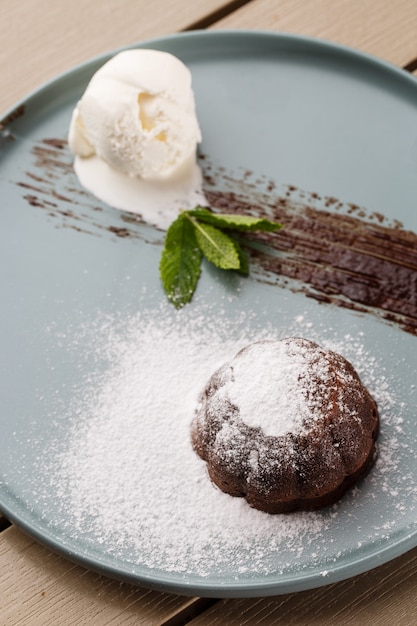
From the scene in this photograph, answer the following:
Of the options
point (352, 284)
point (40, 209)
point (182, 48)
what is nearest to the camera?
point (352, 284)

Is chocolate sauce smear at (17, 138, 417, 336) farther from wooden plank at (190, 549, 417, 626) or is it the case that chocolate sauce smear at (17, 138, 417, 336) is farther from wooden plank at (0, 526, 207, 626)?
wooden plank at (0, 526, 207, 626)

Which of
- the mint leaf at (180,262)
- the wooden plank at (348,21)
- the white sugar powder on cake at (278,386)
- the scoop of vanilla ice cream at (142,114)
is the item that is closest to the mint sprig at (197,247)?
the mint leaf at (180,262)

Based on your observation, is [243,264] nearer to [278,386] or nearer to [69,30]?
[278,386]

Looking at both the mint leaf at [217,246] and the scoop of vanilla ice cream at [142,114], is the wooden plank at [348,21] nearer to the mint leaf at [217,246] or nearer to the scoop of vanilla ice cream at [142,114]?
the scoop of vanilla ice cream at [142,114]

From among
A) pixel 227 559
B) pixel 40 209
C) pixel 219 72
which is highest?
pixel 219 72

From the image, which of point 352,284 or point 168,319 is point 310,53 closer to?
point 352,284

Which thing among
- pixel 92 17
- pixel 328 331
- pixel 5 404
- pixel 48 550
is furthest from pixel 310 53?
pixel 48 550
